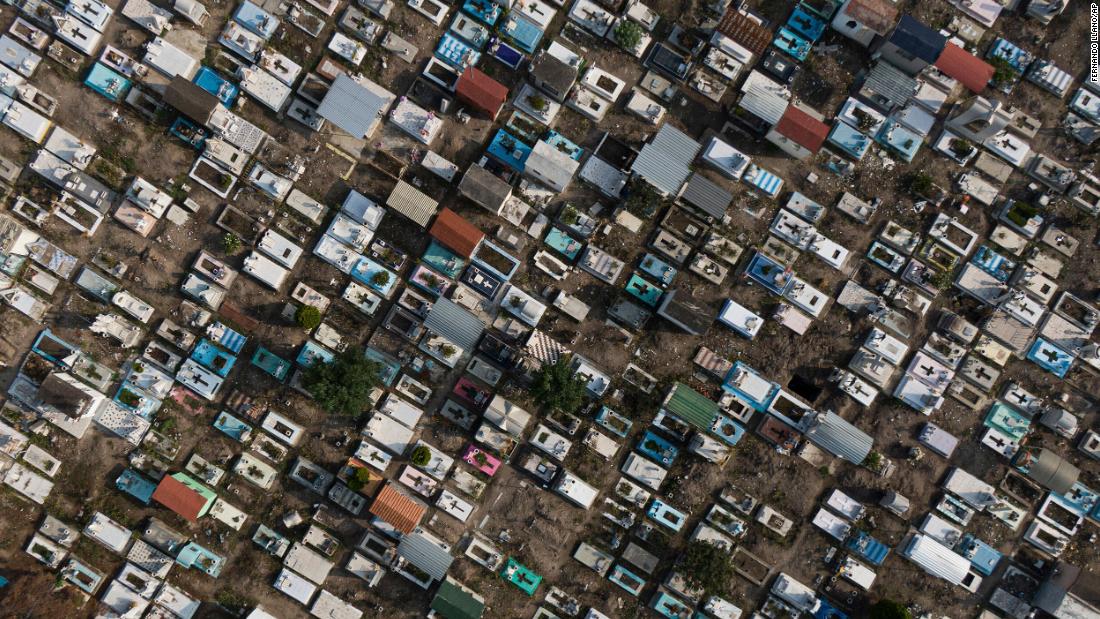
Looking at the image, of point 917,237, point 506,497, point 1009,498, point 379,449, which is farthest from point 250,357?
point 1009,498

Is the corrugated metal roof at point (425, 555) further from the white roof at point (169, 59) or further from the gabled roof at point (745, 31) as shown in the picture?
the gabled roof at point (745, 31)

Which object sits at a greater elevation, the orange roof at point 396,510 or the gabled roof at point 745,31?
the gabled roof at point 745,31

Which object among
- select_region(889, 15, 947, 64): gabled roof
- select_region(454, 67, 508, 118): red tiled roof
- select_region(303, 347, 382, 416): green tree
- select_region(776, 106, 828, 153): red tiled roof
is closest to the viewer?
select_region(303, 347, 382, 416): green tree

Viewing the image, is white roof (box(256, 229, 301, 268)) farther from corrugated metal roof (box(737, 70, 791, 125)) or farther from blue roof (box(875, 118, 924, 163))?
blue roof (box(875, 118, 924, 163))

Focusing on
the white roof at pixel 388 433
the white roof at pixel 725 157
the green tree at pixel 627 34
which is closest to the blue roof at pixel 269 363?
the white roof at pixel 388 433

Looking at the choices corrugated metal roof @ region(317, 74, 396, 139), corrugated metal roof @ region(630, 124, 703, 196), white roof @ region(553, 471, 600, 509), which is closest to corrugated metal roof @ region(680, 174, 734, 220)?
corrugated metal roof @ region(630, 124, 703, 196)

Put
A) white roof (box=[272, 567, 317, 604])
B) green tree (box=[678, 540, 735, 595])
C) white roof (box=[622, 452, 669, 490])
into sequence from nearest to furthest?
green tree (box=[678, 540, 735, 595]) < white roof (box=[272, 567, 317, 604]) < white roof (box=[622, 452, 669, 490])
